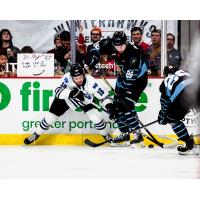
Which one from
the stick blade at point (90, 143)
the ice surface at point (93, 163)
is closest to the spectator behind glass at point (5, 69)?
the ice surface at point (93, 163)

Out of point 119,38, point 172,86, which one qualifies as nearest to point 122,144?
point 172,86

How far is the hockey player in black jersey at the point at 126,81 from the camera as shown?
589 cm

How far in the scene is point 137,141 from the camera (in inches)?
234

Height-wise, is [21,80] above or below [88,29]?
below

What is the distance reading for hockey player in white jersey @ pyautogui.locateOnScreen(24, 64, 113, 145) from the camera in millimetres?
5883

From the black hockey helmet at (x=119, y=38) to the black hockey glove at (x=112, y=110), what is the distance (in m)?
0.46

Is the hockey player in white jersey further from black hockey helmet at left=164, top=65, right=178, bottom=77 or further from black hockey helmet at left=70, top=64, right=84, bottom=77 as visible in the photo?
black hockey helmet at left=164, top=65, right=178, bottom=77

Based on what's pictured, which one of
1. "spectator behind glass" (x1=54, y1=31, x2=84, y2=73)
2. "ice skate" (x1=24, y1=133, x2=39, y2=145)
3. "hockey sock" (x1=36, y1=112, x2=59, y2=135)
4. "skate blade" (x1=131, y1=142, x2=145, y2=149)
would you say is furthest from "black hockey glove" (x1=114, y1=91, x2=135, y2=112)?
"ice skate" (x1=24, y1=133, x2=39, y2=145)

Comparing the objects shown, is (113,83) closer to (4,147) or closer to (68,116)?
(68,116)

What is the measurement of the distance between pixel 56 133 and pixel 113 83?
574 mm

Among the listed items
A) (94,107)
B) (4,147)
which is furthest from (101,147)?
A: (4,147)

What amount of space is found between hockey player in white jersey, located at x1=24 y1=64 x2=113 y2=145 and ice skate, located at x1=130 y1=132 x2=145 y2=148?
0.18m

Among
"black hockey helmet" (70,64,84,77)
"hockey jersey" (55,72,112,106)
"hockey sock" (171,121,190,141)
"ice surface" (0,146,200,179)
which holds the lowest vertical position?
"ice surface" (0,146,200,179)

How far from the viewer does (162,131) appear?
19.5 feet
